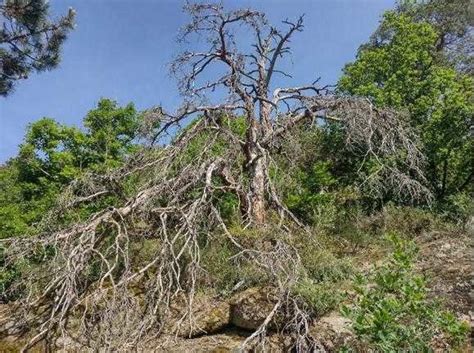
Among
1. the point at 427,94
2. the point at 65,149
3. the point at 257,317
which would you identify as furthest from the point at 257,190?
the point at 65,149

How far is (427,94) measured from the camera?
9164 mm

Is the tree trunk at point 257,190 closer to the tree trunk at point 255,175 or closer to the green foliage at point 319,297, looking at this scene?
the tree trunk at point 255,175

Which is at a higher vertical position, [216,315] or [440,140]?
[440,140]

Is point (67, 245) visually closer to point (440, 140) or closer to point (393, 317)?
point (393, 317)

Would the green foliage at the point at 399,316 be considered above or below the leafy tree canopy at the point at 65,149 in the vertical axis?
below

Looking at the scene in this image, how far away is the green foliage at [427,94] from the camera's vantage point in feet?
28.0

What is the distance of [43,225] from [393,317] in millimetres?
5400

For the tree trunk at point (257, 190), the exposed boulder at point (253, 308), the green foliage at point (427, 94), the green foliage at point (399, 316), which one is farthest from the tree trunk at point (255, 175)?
the green foliage at point (399, 316)

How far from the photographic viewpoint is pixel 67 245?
601 centimetres

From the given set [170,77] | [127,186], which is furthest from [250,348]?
[170,77]

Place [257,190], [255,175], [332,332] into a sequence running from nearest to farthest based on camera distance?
[332,332] < [257,190] < [255,175]

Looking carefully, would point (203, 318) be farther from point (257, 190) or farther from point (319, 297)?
point (257, 190)

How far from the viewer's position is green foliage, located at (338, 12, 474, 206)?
8.55m

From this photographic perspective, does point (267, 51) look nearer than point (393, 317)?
No
